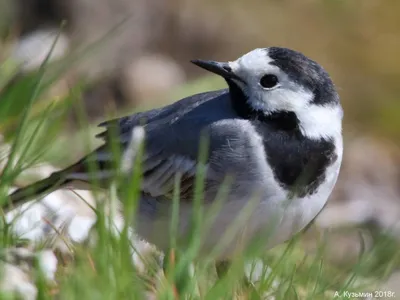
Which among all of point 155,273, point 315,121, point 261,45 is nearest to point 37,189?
point 155,273

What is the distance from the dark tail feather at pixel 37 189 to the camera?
4.02 metres

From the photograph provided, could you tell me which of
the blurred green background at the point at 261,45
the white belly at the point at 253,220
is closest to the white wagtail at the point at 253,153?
the white belly at the point at 253,220

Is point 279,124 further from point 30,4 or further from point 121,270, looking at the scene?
point 30,4

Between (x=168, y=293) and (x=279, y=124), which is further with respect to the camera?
(x=279, y=124)

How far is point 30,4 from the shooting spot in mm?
8766

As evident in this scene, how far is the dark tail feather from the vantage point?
4020 millimetres

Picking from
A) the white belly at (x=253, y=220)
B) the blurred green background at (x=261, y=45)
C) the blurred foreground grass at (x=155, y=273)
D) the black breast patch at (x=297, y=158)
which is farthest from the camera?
the blurred green background at (x=261, y=45)

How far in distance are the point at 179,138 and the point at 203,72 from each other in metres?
5.09

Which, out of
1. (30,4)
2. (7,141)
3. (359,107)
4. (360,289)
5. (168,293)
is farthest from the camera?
(359,107)

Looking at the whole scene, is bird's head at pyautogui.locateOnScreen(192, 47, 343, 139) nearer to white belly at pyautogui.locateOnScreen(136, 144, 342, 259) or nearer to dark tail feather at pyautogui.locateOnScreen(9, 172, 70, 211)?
white belly at pyautogui.locateOnScreen(136, 144, 342, 259)

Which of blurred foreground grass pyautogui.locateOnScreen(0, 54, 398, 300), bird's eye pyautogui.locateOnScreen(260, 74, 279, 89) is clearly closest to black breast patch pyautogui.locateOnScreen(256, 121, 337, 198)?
bird's eye pyautogui.locateOnScreen(260, 74, 279, 89)

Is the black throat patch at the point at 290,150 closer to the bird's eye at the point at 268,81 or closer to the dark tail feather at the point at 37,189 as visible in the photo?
the bird's eye at the point at 268,81

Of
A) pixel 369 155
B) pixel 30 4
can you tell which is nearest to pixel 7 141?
pixel 30 4

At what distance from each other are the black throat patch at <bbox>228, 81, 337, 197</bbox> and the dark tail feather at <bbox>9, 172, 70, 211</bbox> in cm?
90
